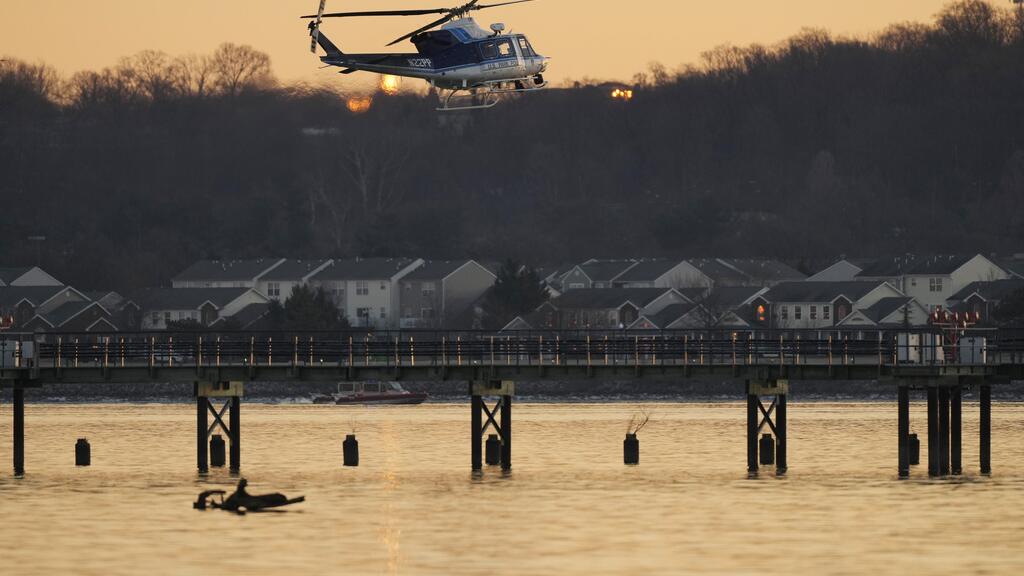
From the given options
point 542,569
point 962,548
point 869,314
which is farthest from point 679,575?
point 869,314

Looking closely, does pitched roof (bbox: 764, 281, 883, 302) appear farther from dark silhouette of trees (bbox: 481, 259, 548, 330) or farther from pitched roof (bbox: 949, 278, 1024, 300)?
dark silhouette of trees (bbox: 481, 259, 548, 330)

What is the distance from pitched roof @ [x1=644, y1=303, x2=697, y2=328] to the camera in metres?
190

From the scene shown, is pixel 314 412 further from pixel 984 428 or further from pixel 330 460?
pixel 984 428

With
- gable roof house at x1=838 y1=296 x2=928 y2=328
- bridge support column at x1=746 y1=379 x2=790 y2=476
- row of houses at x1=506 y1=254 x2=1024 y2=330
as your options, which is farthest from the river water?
row of houses at x1=506 y1=254 x2=1024 y2=330

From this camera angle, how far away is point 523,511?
76438 millimetres

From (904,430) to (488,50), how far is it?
25105 mm

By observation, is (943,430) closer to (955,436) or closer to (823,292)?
(955,436)

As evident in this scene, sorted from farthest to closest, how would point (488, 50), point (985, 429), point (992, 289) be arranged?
point (992, 289)
point (488, 50)
point (985, 429)

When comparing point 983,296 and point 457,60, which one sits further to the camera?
point 983,296

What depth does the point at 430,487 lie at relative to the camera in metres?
85.4

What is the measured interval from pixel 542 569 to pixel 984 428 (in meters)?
29.8

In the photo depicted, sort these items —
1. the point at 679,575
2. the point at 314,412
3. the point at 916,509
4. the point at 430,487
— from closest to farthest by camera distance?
1. the point at 679,575
2. the point at 916,509
3. the point at 430,487
4. the point at 314,412

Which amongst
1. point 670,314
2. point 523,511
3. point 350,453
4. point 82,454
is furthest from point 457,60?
point 670,314

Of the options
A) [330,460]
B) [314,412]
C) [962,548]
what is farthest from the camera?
[314,412]
